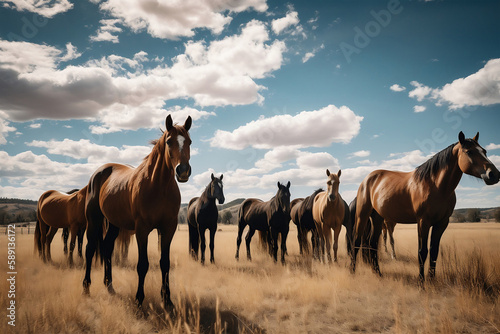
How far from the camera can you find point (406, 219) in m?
6.70

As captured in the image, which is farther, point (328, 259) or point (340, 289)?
point (328, 259)

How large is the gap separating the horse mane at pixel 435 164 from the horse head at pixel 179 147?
5.16m

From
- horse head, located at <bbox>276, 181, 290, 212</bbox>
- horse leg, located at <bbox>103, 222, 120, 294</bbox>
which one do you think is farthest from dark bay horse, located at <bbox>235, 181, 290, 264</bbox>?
horse leg, located at <bbox>103, 222, 120, 294</bbox>

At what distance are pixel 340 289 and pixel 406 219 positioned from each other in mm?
2398

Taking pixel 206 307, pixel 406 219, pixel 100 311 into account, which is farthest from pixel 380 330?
pixel 100 311

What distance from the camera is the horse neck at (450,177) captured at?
5.82 m

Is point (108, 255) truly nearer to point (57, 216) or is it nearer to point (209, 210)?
point (209, 210)

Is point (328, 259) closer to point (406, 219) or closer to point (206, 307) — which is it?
point (406, 219)

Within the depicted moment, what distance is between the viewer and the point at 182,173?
3.99 meters

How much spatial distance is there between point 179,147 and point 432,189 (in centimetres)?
522

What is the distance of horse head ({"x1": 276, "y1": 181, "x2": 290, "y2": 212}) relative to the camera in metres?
9.56

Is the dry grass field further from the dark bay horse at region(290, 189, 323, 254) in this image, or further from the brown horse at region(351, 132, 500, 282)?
the dark bay horse at region(290, 189, 323, 254)

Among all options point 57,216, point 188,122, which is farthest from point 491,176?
point 57,216

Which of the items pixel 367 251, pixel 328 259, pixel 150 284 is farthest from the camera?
pixel 328 259
